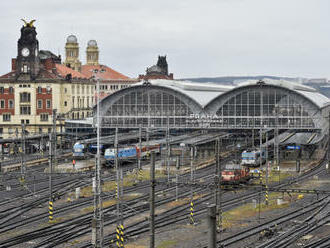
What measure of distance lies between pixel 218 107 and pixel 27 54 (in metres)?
38.0

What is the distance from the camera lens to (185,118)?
328 ft

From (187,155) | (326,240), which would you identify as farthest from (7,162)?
(326,240)

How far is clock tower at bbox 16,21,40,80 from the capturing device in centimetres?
11362

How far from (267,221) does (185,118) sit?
56786mm

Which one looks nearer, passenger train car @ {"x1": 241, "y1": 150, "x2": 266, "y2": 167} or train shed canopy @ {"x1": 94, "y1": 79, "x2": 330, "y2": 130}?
passenger train car @ {"x1": 241, "y1": 150, "x2": 266, "y2": 167}

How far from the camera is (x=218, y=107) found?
98625 mm

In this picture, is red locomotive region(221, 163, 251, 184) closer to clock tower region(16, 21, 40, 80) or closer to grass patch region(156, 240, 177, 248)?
grass patch region(156, 240, 177, 248)

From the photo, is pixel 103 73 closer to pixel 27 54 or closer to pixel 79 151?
pixel 27 54

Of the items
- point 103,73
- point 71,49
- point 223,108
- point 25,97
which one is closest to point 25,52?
point 25,97

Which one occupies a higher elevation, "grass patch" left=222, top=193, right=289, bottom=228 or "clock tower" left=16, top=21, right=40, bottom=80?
"clock tower" left=16, top=21, right=40, bottom=80

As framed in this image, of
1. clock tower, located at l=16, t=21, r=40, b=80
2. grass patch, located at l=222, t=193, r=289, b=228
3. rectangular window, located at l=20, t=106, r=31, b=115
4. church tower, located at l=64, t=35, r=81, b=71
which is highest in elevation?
church tower, located at l=64, t=35, r=81, b=71

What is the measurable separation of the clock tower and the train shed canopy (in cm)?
1874

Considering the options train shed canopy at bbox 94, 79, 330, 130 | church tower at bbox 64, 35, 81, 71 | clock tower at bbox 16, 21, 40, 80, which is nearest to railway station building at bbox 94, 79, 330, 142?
train shed canopy at bbox 94, 79, 330, 130

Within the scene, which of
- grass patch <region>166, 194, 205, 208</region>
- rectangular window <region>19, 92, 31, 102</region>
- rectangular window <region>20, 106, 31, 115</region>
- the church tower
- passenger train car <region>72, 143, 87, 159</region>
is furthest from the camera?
the church tower
